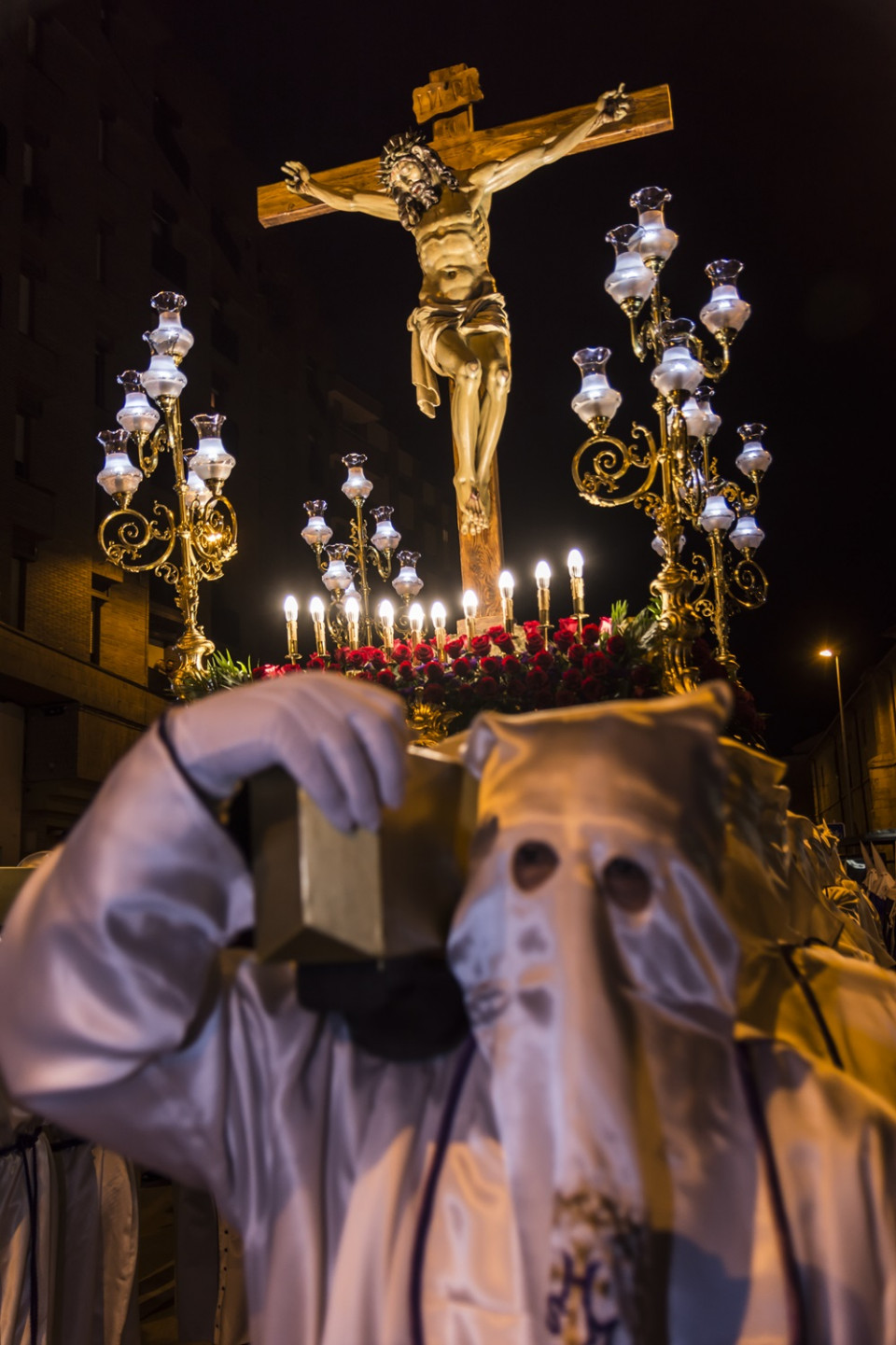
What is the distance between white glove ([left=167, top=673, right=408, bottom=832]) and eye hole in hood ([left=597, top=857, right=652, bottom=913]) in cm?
23

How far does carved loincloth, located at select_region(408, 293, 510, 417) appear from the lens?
584 cm

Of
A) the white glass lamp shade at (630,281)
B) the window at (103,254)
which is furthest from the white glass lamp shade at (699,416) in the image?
the window at (103,254)

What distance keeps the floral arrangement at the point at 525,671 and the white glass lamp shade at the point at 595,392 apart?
1.27 m

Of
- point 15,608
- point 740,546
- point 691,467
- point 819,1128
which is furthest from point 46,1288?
point 15,608

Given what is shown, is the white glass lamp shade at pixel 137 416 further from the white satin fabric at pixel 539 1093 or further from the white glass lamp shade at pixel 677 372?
the white satin fabric at pixel 539 1093

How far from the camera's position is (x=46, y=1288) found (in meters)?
3.65

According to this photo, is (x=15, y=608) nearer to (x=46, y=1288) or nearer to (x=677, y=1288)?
(x=46, y=1288)

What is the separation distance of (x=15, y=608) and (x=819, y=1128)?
54.3 feet

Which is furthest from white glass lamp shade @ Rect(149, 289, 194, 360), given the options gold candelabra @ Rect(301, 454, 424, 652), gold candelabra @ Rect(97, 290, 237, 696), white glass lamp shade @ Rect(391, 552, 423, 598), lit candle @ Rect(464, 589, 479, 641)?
lit candle @ Rect(464, 589, 479, 641)

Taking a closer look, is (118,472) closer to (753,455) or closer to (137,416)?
(137,416)

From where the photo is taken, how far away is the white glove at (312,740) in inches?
43.7

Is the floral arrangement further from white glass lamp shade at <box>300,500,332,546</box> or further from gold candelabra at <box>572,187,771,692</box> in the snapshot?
white glass lamp shade at <box>300,500,332,546</box>

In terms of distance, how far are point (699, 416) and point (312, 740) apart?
5.49m

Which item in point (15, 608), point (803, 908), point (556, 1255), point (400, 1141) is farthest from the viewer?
point (15, 608)
